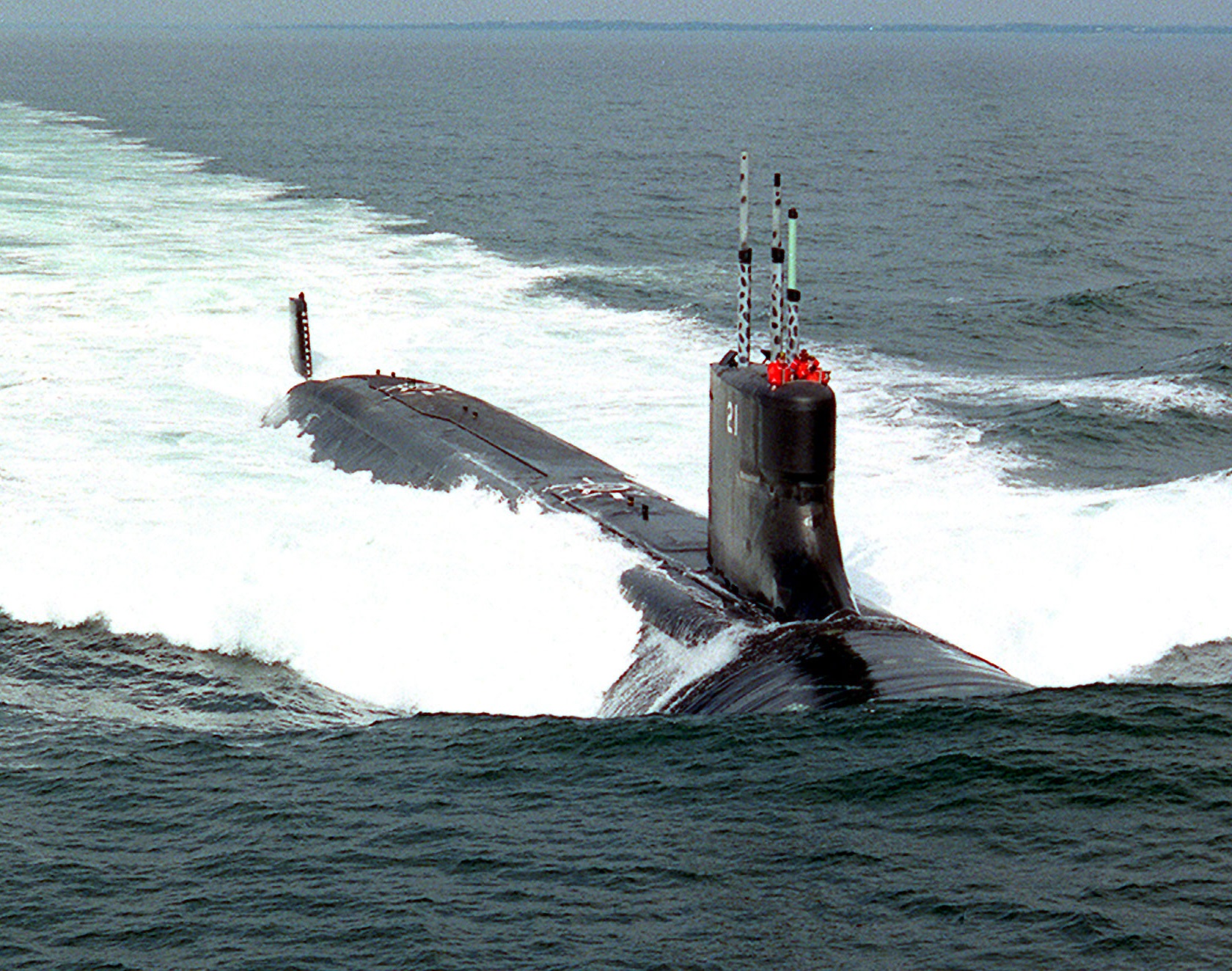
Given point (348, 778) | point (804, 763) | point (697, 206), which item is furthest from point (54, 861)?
point (697, 206)

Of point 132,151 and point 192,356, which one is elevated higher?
point 132,151

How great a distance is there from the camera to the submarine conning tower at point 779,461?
555 inches

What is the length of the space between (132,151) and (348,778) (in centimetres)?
5672

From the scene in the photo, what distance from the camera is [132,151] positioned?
64.4 metres

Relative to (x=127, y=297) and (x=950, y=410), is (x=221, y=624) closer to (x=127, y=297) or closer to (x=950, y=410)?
(x=950, y=410)

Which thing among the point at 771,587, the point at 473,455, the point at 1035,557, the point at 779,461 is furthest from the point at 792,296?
the point at 473,455

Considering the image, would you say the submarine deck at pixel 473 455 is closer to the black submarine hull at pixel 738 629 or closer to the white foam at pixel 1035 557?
the black submarine hull at pixel 738 629

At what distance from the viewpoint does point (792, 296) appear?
13.7 metres

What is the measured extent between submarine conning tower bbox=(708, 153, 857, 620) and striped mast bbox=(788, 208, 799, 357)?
0.04 ft

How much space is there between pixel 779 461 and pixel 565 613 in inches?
146

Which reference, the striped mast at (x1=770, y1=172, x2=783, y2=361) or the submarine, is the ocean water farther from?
the striped mast at (x1=770, y1=172, x2=783, y2=361)

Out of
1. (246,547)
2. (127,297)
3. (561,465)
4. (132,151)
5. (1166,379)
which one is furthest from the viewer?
(132,151)

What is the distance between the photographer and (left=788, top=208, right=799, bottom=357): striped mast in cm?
1335

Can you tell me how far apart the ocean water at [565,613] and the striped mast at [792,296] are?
3361 mm
